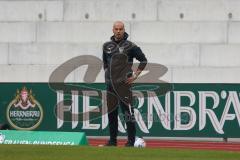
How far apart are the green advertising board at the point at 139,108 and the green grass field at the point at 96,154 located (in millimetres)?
5399

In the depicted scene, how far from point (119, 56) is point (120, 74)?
1.07 ft

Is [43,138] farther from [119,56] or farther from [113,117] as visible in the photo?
[119,56]

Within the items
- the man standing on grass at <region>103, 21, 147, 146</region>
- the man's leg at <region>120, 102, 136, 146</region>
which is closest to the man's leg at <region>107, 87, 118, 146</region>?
the man standing on grass at <region>103, 21, 147, 146</region>

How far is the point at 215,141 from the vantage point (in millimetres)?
12820

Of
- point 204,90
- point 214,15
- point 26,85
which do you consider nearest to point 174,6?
point 214,15

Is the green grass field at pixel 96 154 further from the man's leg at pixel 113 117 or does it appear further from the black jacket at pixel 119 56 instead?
the black jacket at pixel 119 56

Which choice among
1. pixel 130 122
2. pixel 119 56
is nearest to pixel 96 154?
pixel 130 122

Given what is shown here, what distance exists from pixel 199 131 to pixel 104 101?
1.87 meters

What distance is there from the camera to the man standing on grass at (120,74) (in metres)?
8.76

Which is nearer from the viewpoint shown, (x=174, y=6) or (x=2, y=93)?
(x=2, y=93)

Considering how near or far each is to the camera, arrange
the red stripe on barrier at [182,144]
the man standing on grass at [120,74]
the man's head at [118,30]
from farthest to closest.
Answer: the red stripe on barrier at [182,144], the man standing on grass at [120,74], the man's head at [118,30]

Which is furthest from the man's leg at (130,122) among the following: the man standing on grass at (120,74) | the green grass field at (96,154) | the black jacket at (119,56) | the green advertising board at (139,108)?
the green advertising board at (139,108)

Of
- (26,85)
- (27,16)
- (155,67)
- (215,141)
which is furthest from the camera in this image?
(27,16)

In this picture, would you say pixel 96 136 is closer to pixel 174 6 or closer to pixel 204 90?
pixel 204 90
